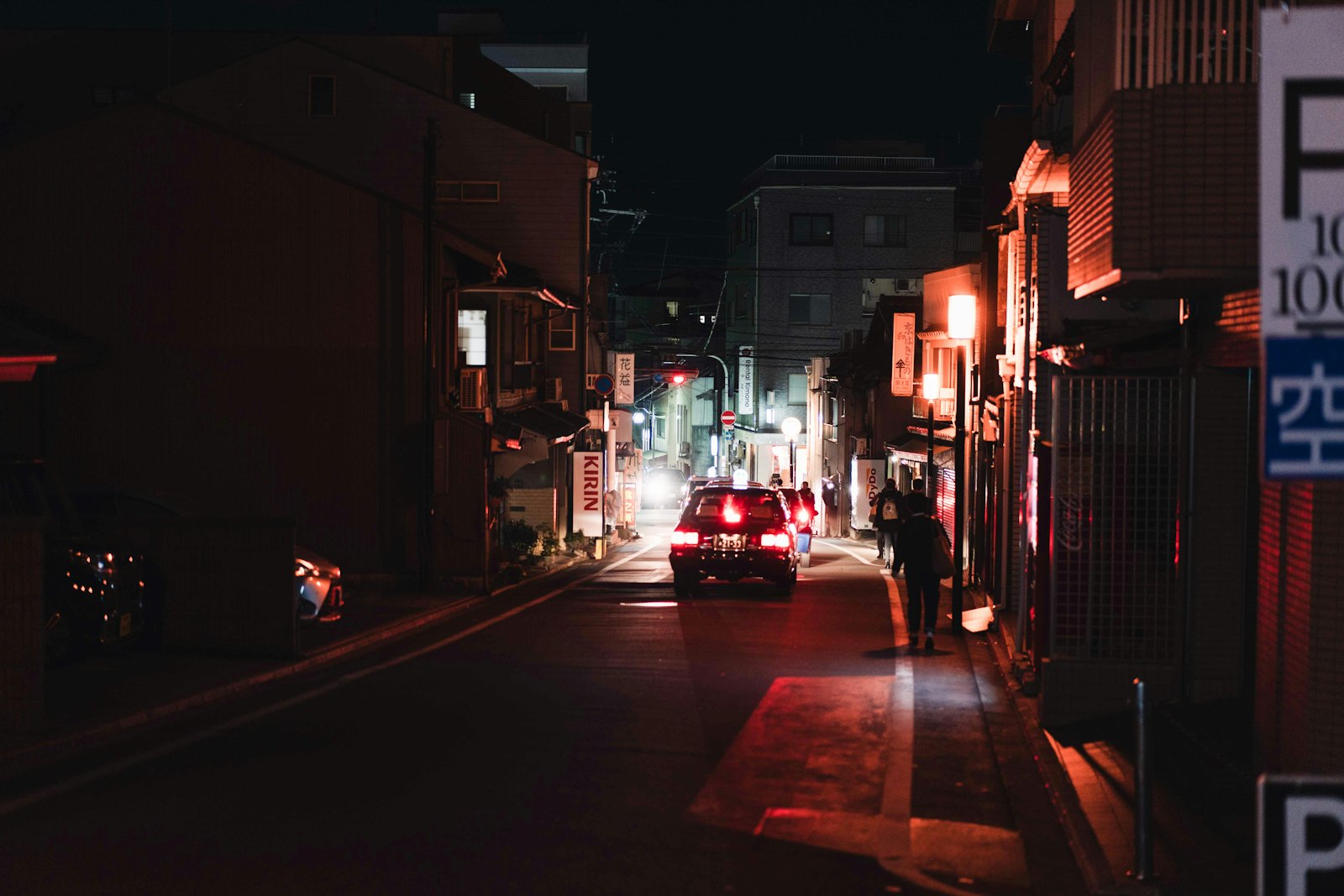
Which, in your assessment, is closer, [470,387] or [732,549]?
[732,549]

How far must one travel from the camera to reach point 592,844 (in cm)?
805

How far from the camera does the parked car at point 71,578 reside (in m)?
13.6

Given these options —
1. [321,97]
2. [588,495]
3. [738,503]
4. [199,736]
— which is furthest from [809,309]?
[199,736]

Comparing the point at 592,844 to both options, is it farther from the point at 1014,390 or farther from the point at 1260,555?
the point at 1014,390

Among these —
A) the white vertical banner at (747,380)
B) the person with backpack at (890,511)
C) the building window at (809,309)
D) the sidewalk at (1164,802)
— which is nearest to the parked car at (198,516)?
the sidewalk at (1164,802)

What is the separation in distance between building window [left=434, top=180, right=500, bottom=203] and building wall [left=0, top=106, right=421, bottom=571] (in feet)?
39.1

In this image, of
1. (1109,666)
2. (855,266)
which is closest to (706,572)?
(1109,666)

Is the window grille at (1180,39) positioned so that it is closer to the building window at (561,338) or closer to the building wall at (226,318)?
the building wall at (226,318)

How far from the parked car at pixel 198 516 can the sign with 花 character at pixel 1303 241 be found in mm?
13784

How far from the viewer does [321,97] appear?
116 feet

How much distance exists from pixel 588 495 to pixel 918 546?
A: 56.0 feet

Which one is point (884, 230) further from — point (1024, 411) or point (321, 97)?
point (1024, 411)

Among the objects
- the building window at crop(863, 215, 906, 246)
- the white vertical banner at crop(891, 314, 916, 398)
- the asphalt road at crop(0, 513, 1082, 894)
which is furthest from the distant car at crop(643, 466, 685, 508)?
the asphalt road at crop(0, 513, 1082, 894)

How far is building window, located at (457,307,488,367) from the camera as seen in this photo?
30391 mm
